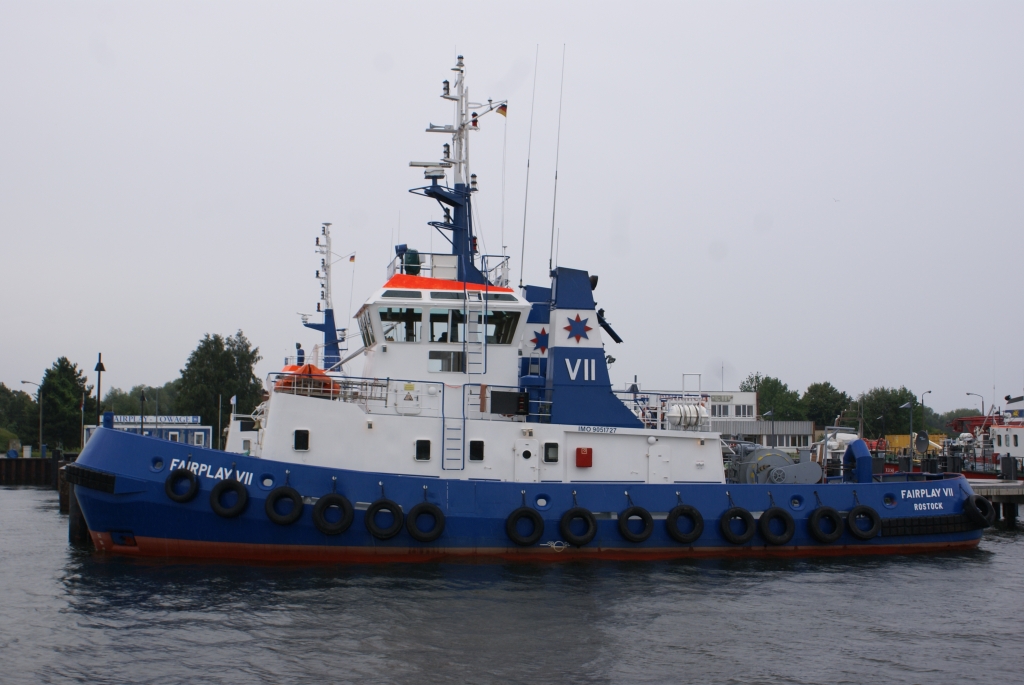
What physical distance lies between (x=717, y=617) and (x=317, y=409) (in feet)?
20.7

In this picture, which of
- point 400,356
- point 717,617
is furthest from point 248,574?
point 717,617

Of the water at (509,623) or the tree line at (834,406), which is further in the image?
the tree line at (834,406)

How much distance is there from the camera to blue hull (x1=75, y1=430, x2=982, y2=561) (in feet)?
38.1

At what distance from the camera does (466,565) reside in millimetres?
12141

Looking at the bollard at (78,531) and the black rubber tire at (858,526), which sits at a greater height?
the black rubber tire at (858,526)

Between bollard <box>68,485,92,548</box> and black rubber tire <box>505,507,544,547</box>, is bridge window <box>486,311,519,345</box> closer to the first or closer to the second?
black rubber tire <box>505,507,544,547</box>

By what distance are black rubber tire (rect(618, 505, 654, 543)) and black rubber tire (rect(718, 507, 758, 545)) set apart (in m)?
1.22

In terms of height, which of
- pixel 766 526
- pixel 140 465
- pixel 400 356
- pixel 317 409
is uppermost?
pixel 400 356

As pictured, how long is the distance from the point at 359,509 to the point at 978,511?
10457 mm

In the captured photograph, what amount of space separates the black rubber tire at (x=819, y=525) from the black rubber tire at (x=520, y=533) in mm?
4574

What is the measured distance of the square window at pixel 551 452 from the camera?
13.0 m

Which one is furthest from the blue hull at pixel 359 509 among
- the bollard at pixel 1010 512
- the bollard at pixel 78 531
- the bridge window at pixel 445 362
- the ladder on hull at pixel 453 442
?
the bollard at pixel 1010 512

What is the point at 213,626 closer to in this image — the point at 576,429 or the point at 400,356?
the point at 400,356

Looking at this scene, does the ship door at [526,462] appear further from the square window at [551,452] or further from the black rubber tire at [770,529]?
the black rubber tire at [770,529]
